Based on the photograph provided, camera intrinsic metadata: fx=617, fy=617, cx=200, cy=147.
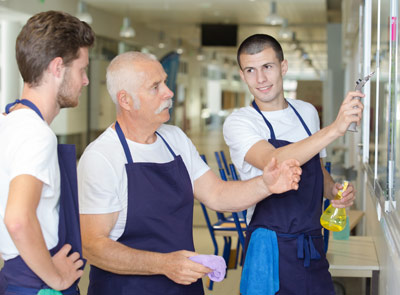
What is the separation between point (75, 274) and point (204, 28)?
6.68m

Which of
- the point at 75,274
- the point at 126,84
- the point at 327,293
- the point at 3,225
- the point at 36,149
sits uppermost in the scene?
the point at 126,84

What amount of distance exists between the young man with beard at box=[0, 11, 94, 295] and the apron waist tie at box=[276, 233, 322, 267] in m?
0.93

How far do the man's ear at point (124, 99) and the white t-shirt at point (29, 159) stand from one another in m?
0.53

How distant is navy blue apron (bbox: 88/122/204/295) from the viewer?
198 cm

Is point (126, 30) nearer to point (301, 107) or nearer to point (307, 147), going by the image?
point (301, 107)

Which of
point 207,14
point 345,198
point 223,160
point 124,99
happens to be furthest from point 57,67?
point 207,14

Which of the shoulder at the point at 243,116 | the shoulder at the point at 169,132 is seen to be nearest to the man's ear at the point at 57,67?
the shoulder at the point at 169,132

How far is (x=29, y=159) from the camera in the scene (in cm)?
144

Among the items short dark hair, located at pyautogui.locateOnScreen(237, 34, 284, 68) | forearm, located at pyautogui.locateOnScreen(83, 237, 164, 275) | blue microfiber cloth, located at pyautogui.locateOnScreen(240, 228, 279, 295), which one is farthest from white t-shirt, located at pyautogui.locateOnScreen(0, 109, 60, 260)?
short dark hair, located at pyautogui.locateOnScreen(237, 34, 284, 68)

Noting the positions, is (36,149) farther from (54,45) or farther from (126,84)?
(126,84)

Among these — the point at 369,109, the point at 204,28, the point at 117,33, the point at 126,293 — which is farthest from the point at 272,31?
the point at 126,293

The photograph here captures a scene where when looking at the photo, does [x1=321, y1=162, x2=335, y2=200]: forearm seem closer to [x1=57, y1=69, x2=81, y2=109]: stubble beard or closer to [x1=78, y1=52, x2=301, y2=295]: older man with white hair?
[x1=78, y1=52, x2=301, y2=295]: older man with white hair

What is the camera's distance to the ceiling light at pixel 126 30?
317 inches

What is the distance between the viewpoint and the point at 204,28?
804 centimetres
